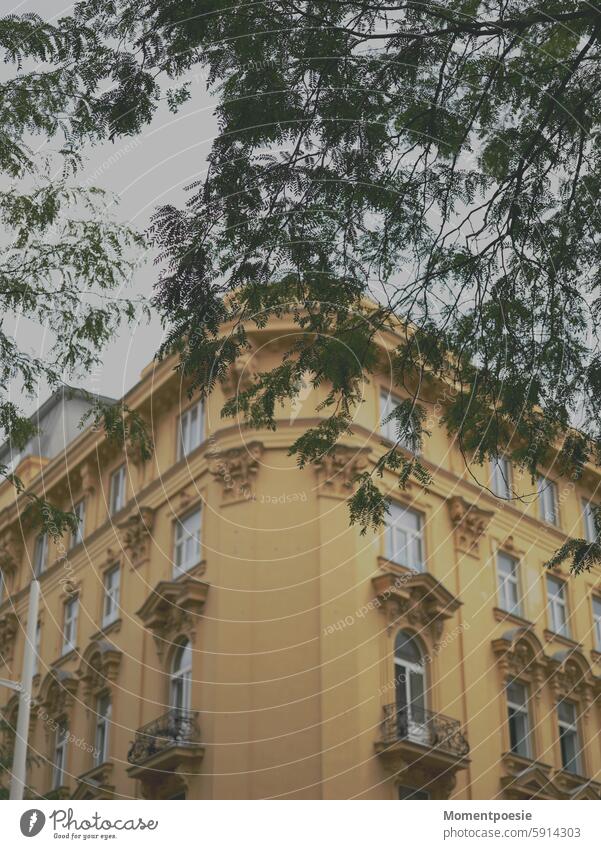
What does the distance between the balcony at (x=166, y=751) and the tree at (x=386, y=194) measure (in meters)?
11.6

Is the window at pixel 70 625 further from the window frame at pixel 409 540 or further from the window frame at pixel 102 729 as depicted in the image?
the window frame at pixel 409 540

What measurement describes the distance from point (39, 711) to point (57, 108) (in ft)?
61.7

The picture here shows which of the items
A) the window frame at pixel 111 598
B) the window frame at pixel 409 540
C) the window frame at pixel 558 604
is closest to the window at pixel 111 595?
the window frame at pixel 111 598

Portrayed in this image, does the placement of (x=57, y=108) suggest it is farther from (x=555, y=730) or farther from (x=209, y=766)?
(x=555, y=730)

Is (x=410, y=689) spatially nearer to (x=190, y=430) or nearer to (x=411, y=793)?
(x=411, y=793)

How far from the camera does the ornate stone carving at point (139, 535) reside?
25.5 metres

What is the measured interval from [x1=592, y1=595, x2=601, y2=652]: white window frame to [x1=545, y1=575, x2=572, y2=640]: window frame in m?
0.97

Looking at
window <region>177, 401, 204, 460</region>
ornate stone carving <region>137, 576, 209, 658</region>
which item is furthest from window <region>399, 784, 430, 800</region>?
window <region>177, 401, 204, 460</region>

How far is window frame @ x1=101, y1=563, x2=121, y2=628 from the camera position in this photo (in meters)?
25.8

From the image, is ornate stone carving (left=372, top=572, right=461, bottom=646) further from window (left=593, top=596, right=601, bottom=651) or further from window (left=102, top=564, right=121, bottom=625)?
window (left=102, top=564, right=121, bottom=625)

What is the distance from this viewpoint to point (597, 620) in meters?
27.7

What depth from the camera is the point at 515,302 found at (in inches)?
420

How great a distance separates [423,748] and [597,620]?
8.54 metres
